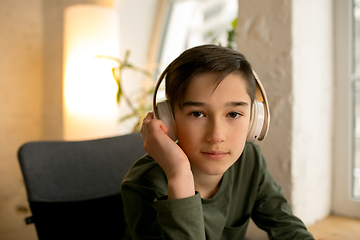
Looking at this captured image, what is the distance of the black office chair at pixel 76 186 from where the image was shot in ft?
3.55

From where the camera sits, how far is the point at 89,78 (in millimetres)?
2326

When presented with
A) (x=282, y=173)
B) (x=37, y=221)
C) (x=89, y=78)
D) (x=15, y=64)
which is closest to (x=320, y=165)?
(x=282, y=173)

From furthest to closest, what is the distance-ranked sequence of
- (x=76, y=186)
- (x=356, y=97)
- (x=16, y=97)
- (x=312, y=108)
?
(x=16, y=97), (x=356, y=97), (x=312, y=108), (x=76, y=186)

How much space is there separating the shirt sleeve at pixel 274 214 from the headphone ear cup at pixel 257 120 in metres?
0.21

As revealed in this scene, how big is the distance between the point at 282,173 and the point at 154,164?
0.57m

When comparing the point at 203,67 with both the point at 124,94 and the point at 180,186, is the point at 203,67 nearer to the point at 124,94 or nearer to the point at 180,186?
the point at 180,186

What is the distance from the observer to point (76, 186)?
1147 millimetres

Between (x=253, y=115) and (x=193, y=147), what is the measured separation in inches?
8.1

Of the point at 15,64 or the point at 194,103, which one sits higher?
the point at 15,64

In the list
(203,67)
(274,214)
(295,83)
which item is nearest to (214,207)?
(274,214)

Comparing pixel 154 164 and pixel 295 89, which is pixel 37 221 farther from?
pixel 295 89

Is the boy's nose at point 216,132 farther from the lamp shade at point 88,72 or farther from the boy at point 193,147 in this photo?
the lamp shade at point 88,72

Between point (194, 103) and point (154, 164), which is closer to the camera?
point (194, 103)

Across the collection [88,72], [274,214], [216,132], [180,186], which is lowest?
[274,214]
